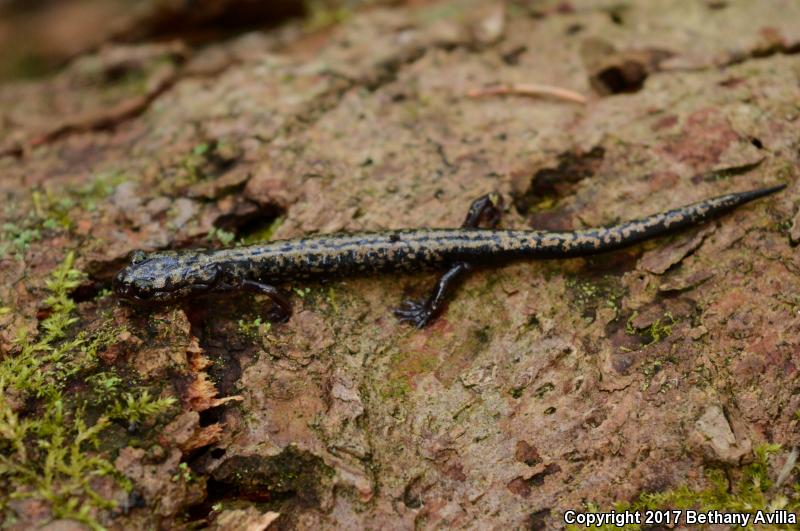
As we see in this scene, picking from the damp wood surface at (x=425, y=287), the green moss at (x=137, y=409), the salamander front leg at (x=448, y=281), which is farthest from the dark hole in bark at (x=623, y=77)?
the green moss at (x=137, y=409)

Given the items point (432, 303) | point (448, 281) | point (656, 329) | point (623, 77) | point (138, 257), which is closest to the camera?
point (656, 329)

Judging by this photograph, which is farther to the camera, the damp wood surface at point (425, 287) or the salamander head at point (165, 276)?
the salamander head at point (165, 276)

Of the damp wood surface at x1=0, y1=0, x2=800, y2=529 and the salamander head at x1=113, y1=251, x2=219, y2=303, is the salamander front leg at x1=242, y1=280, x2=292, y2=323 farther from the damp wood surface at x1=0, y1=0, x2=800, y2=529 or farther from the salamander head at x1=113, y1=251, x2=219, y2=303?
the salamander head at x1=113, y1=251, x2=219, y2=303

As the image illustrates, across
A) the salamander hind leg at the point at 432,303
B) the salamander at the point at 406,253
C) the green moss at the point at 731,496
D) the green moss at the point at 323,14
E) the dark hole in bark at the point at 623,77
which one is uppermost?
the green moss at the point at 323,14

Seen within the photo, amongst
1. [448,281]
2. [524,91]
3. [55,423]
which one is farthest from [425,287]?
[55,423]

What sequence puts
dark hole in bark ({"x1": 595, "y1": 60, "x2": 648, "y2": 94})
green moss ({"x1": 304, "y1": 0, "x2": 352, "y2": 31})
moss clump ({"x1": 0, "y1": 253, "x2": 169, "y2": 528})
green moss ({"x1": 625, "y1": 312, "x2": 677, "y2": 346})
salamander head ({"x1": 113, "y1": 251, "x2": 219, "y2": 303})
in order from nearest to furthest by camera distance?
1. moss clump ({"x1": 0, "y1": 253, "x2": 169, "y2": 528})
2. green moss ({"x1": 625, "y1": 312, "x2": 677, "y2": 346})
3. salamander head ({"x1": 113, "y1": 251, "x2": 219, "y2": 303})
4. dark hole in bark ({"x1": 595, "y1": 60, "x2": 648, "y2": 94})
5. green moss ({"x1": 304, "y1": 0, "x2": 352, "y2": 31})

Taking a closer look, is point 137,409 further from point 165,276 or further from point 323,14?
point 323,14

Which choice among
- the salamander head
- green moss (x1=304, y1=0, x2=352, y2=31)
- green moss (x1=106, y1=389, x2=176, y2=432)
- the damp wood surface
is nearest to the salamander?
the salamander head

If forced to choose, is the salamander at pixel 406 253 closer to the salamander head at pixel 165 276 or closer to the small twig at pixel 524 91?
the salamander head at pixel 165 276
